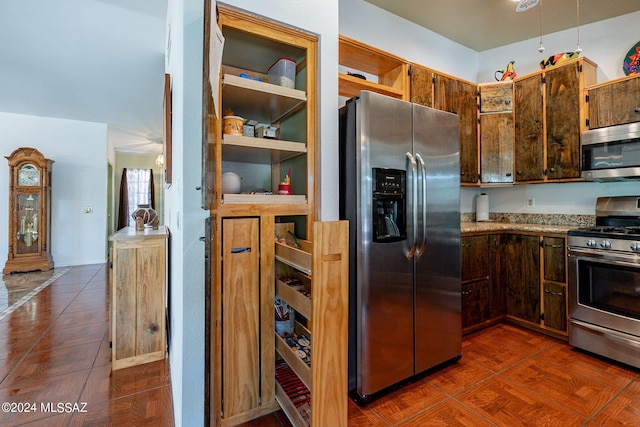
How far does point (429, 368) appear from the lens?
1989 millimetres

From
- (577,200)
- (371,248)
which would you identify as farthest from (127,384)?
(577,200)

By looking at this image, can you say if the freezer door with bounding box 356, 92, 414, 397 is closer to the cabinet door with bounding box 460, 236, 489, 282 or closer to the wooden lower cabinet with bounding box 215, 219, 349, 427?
the wooden lower cabinet with bounding box 215, 219, 349, 427

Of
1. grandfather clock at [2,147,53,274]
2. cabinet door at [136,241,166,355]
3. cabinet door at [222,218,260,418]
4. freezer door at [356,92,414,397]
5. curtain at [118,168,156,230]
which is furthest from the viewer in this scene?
curtain at [118,168,156,230]

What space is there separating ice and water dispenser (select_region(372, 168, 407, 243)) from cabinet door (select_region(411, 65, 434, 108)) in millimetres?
1221

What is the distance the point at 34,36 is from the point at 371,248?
385 cm

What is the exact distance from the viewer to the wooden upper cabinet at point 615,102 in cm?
236

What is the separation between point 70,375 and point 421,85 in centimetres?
354

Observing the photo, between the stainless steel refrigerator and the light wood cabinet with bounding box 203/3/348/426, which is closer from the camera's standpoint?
the light wood cabinet with bounding box 203/3/348/426

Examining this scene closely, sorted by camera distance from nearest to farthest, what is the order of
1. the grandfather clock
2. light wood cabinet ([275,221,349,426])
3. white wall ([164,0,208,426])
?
light wood cabinet ([275,221,349,426]) → white wall ([164,0,208,426]) → the grandfather clock

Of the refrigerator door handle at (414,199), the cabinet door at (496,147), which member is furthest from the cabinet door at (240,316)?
the cabinet door at (496,147)

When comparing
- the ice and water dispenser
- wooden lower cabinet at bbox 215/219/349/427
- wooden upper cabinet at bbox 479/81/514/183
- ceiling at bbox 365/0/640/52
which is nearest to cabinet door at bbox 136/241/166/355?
wooden lower cabinet at bbox 215/219/349/427

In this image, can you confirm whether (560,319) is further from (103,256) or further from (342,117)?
(103,256)

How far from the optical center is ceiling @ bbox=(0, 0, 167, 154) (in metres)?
2.57

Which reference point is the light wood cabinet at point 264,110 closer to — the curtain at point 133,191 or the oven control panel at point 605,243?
the oven control panel at point 605,243
